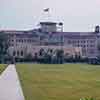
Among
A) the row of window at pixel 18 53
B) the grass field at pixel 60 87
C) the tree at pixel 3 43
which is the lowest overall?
the row of window at pixel 18 53

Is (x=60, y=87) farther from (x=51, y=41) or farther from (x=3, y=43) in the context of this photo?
(x=51, y=41)

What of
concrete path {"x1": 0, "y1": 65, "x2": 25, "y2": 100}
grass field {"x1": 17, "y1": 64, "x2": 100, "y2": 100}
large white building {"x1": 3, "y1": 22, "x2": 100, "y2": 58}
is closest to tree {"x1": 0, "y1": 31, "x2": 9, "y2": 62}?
large white building {"x1": 3, "y1": 22, "x2": 100, "y2": 58}

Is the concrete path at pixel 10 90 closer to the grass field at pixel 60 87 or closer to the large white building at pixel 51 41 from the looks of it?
the grass field at pixel 60 87

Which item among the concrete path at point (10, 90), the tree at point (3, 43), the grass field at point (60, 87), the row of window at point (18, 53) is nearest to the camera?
the concrete path at point (10, 90)

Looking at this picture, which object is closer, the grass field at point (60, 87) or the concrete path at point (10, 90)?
the concrete path at point (10, 90)

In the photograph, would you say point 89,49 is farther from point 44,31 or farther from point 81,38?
point 44,31

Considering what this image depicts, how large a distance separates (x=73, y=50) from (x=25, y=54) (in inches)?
651

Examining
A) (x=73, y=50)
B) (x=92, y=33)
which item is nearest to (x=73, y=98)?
(x=73, y=50)

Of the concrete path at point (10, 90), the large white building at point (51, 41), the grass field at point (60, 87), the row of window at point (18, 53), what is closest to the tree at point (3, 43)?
the large white building at point (51, 41)

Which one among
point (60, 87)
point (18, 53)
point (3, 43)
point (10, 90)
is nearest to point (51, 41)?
point (18, 53)

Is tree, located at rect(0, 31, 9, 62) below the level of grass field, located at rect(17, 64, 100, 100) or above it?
below

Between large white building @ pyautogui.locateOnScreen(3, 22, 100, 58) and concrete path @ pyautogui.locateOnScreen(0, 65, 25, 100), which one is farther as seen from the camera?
large white building @ pyautogui.locateOnScreen(3, 22, 100, 58)

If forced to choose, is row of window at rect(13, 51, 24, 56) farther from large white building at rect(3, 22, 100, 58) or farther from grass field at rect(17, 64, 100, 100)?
grass field at rect(17, 64, 100, 100)

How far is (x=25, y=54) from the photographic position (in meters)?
120
